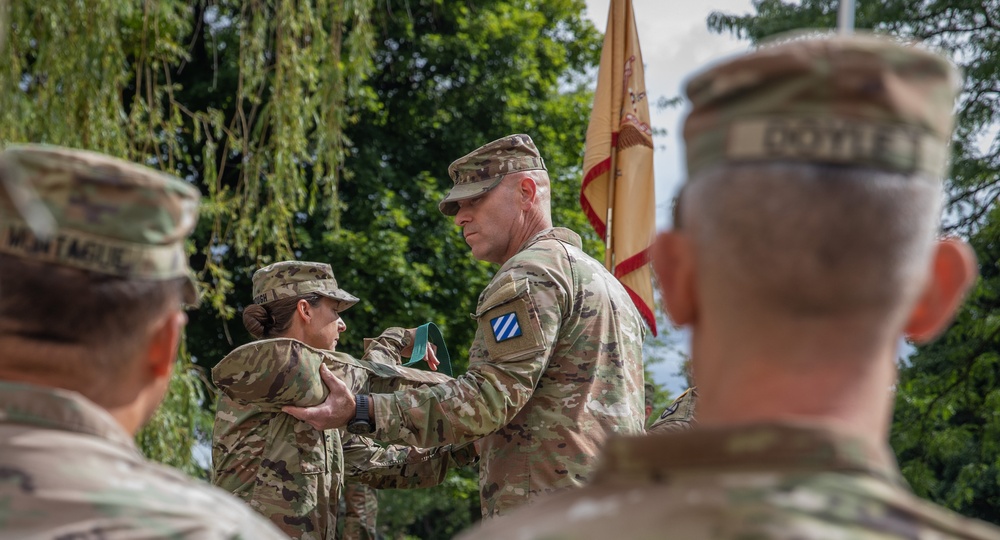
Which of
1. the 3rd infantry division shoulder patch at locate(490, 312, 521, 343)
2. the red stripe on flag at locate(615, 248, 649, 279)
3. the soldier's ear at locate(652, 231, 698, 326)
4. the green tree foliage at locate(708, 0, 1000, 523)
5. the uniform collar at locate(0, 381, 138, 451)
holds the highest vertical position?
the green tree foliage at locate(708, 0, 1000, 523)

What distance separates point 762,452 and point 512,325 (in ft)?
9.71

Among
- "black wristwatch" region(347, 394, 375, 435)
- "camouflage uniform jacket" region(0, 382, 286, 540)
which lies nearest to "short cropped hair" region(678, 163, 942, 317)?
"camouflage uniform jacket" region(0, 382, 286, 540)

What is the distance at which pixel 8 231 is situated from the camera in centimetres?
217

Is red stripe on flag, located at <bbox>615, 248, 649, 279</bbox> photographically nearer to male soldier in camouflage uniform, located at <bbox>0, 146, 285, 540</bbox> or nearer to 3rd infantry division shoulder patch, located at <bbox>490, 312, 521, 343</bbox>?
3rd infantry division shoulder patch, located at <bbox>490, 312, 521, 343</bbox>

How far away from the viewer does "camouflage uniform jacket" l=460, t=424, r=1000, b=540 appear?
4.62 feet

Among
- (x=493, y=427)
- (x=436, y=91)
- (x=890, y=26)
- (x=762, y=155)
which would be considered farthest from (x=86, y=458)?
(x=436, y=91)

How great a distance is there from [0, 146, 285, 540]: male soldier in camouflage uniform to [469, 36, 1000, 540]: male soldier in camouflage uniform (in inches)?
29.1

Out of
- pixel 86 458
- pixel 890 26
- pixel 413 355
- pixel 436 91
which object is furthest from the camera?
pixel 436 91

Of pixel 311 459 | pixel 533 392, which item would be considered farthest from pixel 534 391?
pixel 311 459

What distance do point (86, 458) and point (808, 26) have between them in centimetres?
1431

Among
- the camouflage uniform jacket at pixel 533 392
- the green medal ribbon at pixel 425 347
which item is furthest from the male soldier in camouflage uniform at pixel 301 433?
the camouflage uniform jacket at pixel 533 392

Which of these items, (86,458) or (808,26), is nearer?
(86,458)

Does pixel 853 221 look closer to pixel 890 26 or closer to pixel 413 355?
pixel 413 355

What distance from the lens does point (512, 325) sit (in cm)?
442
